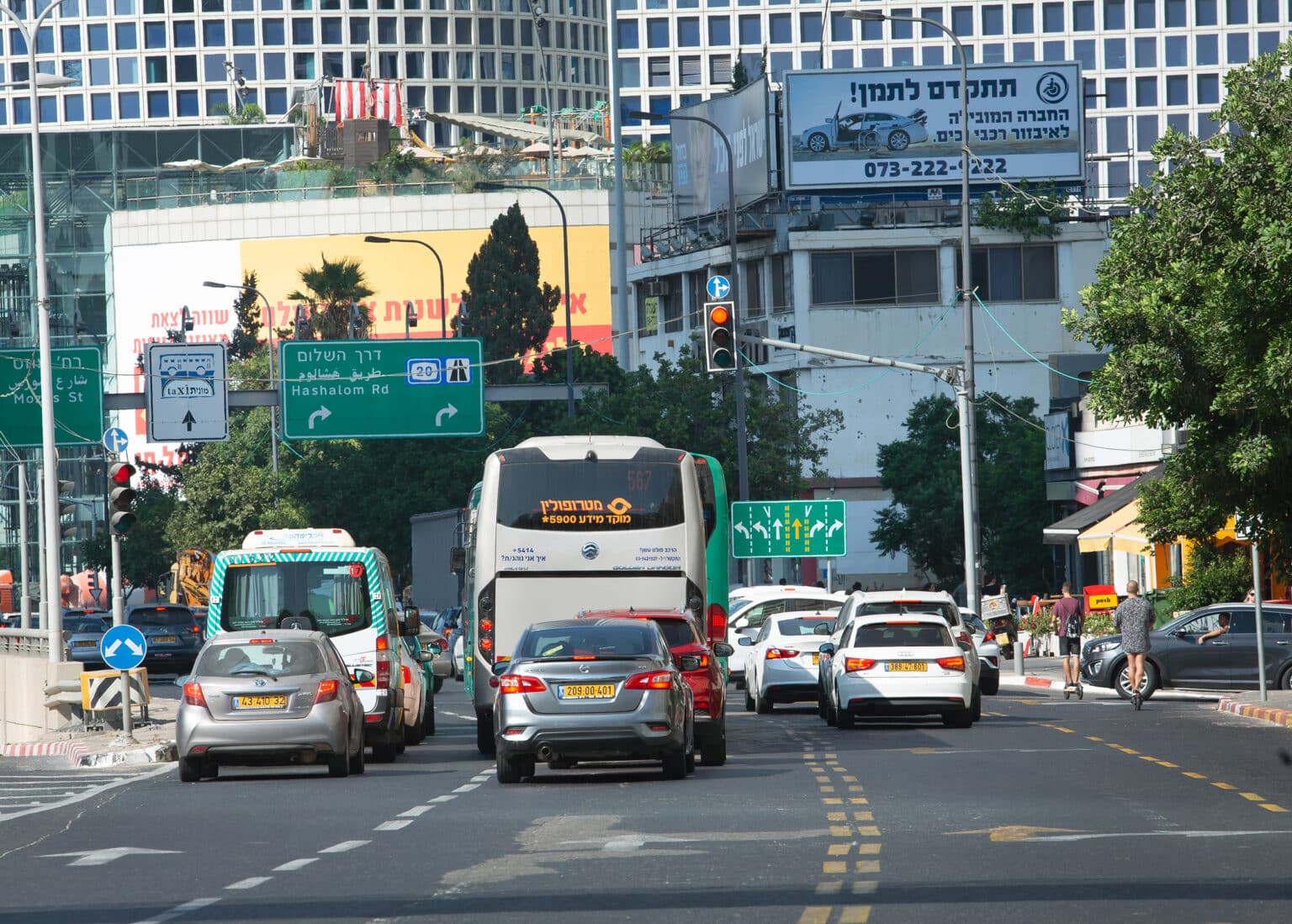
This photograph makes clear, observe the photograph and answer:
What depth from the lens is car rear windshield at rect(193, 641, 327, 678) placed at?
22.3 meters

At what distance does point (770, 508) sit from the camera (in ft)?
169

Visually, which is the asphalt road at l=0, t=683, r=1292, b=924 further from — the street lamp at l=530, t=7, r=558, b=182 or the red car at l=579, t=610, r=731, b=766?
A: the street lamp at l=530, t=7, r=558, b=182

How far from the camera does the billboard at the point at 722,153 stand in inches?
3044

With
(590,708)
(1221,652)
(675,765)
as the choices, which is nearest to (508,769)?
(590,708)

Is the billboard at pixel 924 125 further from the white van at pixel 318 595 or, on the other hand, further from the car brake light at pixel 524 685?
the car brake light at pixel 524 685

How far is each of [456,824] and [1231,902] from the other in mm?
6618

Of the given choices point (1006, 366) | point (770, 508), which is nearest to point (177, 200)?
point (1006, 366)

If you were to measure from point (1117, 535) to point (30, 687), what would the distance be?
21310 mm

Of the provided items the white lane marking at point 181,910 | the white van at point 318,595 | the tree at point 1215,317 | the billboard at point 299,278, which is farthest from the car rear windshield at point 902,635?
the billboard at point 299,278

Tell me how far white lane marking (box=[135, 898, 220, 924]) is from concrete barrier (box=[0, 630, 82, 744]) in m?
21.7

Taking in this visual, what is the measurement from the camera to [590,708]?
808 inches

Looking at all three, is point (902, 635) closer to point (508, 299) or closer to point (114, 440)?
point (114, 440)

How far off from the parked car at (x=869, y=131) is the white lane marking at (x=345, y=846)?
62.6 metres

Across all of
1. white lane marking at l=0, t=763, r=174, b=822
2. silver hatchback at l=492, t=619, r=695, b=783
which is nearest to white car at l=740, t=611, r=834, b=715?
white lane marking at l=0, t=763, r=174, b=822
